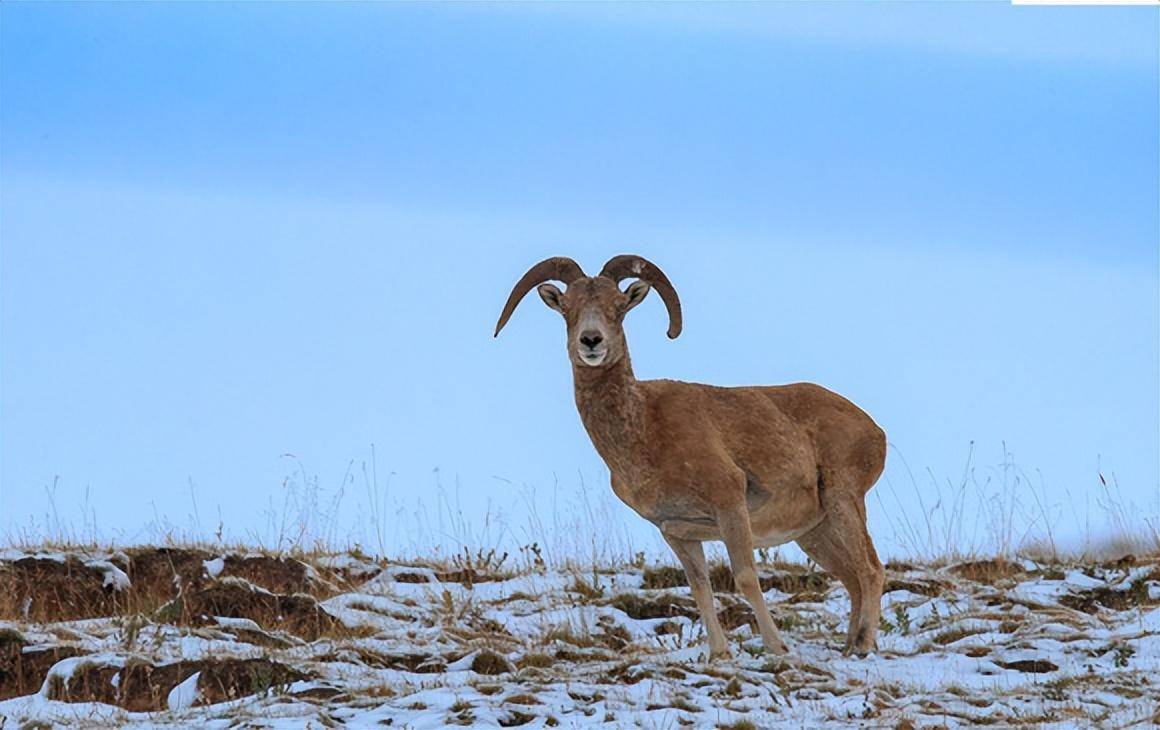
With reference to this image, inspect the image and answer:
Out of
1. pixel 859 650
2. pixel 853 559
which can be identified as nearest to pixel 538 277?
pixel 853 559

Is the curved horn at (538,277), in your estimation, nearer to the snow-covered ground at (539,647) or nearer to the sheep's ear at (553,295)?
the sheep's ear at (553,295)

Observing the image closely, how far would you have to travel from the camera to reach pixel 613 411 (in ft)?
36.4

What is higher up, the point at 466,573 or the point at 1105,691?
the point at 466,573

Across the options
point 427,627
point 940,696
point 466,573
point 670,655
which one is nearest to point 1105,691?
point 940,696

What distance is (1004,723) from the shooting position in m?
9.00

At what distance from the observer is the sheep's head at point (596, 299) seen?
10.9 meters

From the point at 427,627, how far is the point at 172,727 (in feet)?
11.5

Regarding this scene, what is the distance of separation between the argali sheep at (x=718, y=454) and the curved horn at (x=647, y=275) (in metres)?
0.01

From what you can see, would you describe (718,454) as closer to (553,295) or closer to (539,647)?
(553,295)

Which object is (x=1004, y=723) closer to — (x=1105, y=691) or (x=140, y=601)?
(x=1105, y=691)

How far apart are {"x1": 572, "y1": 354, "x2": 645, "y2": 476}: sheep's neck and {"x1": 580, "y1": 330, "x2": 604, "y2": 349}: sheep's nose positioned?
0.36 meters

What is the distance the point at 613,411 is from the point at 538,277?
Result: 1273mm

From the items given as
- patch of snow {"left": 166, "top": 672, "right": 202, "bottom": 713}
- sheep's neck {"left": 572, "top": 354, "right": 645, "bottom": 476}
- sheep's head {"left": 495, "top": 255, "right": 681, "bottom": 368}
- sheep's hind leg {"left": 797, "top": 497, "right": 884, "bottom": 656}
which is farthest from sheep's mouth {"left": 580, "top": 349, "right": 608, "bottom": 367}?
patch of snow {"left": 166, "top": 672, "right": 202, "bottom": 713}

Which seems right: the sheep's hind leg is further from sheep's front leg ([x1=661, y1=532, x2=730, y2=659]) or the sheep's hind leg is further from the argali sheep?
sheep's front leg ([x1=661, y1=532, x2=730, y2=659])
